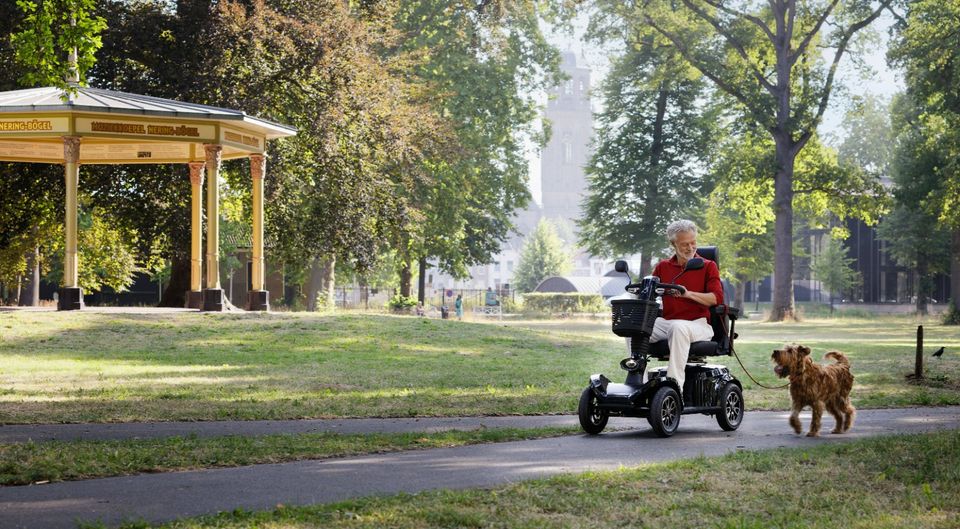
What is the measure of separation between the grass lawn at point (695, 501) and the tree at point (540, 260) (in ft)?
360

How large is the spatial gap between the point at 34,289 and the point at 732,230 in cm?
3629

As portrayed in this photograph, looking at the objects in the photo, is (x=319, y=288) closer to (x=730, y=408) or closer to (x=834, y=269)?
(x=834, y=269)

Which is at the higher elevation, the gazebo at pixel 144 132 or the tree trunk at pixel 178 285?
the gazebo at pixel 144 132

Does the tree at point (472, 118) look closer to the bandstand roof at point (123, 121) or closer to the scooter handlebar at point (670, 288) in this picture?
the bandstand roof at point (123, 121)

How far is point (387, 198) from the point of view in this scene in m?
33.4

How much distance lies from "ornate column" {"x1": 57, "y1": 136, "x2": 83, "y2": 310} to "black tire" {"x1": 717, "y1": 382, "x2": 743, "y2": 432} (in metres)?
15.9

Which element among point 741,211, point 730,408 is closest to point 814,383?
point 730,408

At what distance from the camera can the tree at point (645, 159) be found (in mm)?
63125

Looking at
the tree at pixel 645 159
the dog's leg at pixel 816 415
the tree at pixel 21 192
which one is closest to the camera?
the dog's leg at pixel 816 415

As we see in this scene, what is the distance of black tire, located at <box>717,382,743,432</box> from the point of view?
1147 centimetres

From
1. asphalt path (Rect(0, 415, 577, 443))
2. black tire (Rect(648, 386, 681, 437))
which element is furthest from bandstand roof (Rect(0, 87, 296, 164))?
black tire (Rect(648, 386, 681, 437))

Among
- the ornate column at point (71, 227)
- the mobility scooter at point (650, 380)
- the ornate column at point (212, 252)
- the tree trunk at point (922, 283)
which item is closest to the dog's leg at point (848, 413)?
the mobility scooter at point (650, 380)

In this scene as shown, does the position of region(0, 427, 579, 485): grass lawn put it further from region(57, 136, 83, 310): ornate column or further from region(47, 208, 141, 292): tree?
region(47, 208, 141, 292): tree

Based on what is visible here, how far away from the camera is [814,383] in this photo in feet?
36.4
